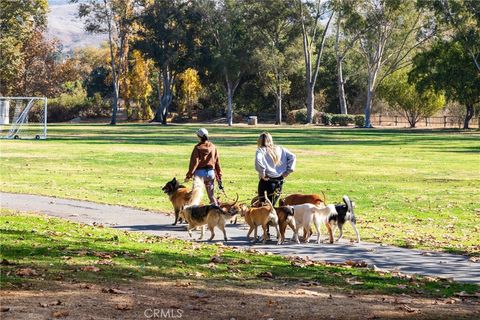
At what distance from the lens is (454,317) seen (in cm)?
932

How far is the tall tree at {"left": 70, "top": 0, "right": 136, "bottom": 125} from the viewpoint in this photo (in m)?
102

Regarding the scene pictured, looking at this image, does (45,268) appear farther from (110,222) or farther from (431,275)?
(110,222)

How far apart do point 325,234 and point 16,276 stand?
26.9 feet

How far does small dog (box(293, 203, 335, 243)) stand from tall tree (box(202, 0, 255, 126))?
271 feet

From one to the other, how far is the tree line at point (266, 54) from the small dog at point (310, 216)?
66.4 m

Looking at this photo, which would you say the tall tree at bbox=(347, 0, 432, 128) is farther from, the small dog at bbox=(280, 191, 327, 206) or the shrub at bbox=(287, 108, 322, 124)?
the small dog at bbox=(280, 191, 327, 206)

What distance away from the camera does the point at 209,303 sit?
374 inches

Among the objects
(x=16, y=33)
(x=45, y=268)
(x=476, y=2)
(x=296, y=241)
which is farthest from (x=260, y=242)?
(x=16, y=33)

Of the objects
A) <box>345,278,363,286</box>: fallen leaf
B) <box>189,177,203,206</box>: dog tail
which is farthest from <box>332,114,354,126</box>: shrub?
<box>345,278,363,286</box>: fallen leaf

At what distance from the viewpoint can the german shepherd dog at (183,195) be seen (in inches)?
673

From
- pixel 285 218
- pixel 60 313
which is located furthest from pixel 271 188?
pixel 60 313

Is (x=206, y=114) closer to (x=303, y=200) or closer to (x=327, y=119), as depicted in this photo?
(x=327, y=119)

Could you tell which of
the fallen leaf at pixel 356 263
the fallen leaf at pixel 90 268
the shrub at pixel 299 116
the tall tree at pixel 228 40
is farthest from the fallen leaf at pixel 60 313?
the shrub at pixel 299 116

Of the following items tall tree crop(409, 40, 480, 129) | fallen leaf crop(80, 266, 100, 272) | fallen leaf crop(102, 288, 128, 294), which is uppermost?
tall tree crop(409, 40, 480, 129)
